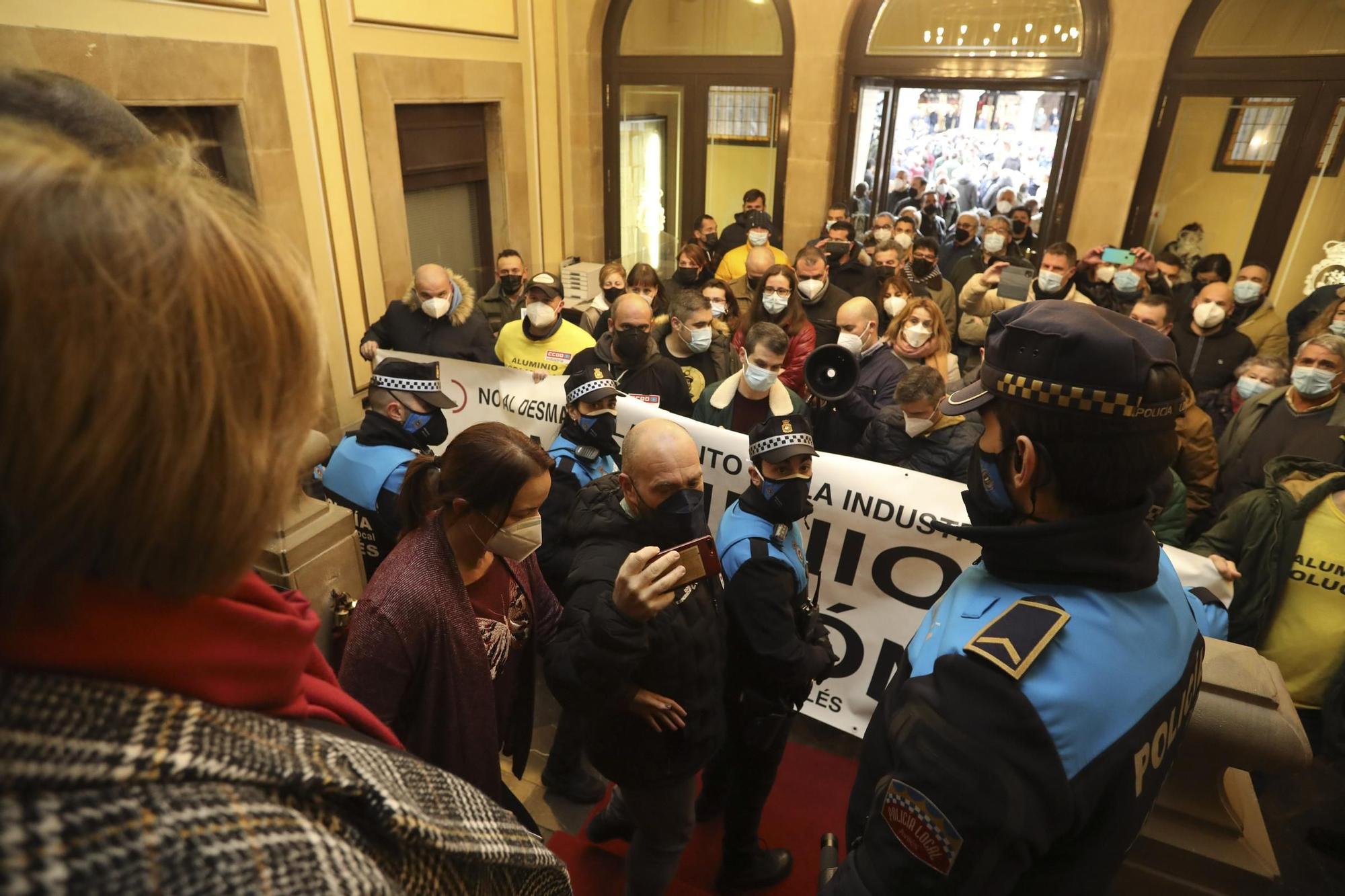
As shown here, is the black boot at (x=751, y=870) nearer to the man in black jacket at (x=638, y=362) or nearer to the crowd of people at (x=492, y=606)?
the crowd of people at (x=492, y=606)

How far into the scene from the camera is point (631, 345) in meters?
4.63

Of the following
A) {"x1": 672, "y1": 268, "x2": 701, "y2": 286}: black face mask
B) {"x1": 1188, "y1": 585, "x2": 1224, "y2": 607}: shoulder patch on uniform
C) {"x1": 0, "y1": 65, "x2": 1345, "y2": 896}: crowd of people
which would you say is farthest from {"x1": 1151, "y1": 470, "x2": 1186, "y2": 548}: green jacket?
{"x1": 672, "y1": 268, "x2": 701, "y2": 286}: black face mask

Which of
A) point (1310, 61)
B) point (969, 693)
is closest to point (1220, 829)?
point (969, 693)

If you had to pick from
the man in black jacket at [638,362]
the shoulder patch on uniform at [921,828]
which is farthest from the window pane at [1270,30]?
the shoulder patch on uniform at [921,828]

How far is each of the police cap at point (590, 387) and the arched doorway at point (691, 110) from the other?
655 centimetres

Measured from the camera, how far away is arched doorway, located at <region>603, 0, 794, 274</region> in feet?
29.7

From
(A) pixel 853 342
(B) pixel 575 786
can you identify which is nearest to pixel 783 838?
(B) pixel 575 786

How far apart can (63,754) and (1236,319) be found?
768cm

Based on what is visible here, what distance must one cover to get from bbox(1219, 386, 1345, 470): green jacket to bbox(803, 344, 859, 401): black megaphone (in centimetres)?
224

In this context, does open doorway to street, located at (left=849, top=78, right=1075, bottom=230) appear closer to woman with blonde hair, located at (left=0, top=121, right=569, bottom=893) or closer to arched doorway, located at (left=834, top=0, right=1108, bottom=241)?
arched doorway, located at (left=834, top=0, right=1108, bottom=241)

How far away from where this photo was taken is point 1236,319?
6098mm

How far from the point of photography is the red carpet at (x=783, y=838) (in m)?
2.93

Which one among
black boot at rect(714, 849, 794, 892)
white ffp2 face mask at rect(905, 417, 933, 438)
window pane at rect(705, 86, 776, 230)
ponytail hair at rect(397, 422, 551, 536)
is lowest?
black boot at rect(714, 849, 794, 892)

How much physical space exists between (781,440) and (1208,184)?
25.7 feet
